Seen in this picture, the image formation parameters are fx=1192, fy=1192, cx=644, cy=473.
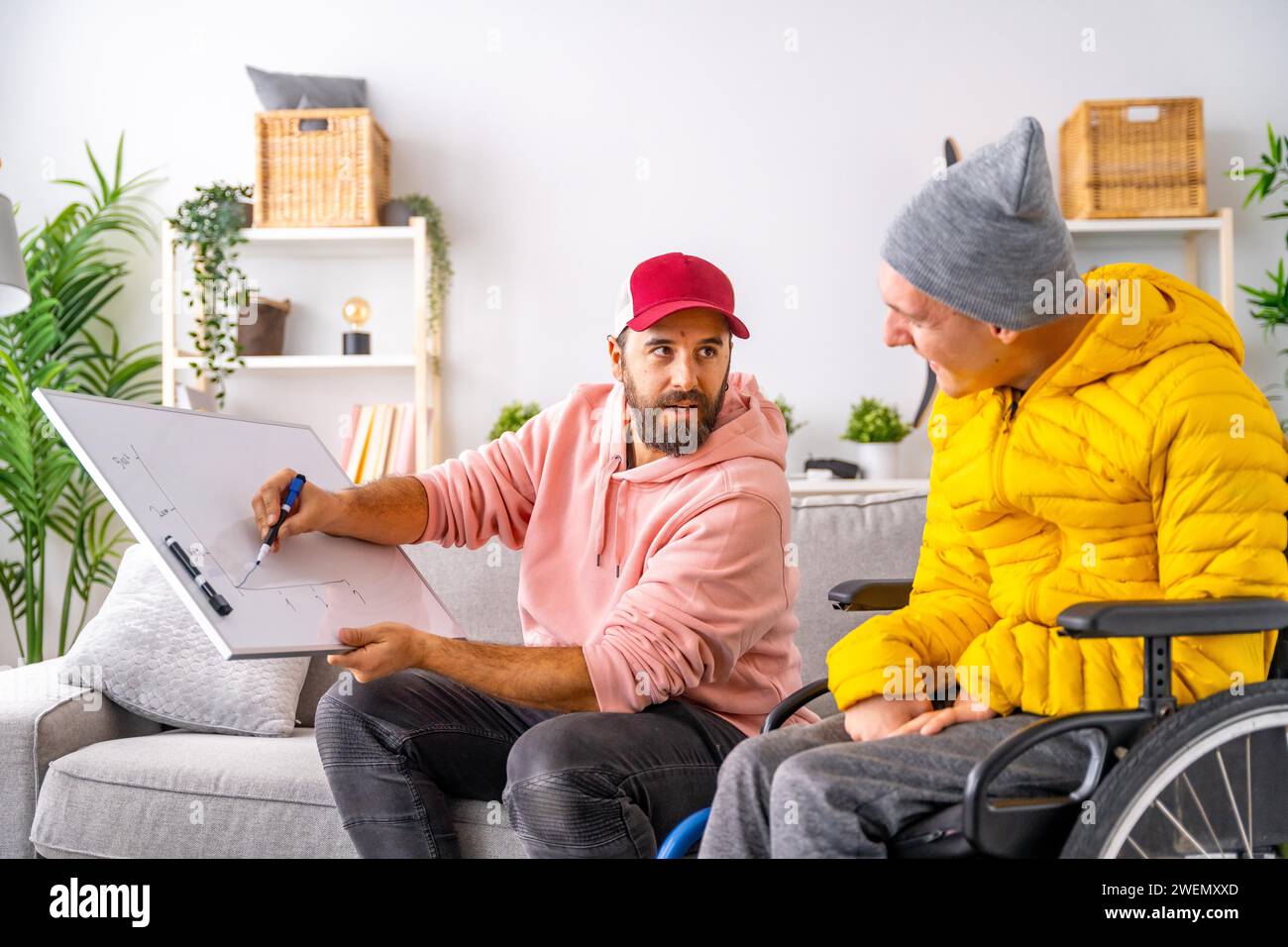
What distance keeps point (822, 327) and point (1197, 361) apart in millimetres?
2497

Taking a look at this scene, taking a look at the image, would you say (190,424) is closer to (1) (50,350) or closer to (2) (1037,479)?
(2) (1037,479)

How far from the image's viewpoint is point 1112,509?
1.29 meters

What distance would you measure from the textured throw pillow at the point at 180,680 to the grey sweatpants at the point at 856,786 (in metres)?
1.24

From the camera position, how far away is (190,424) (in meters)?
1.72

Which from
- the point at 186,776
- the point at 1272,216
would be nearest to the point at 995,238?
the point at 186,776

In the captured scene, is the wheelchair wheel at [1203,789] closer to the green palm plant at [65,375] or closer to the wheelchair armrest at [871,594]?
the wheelchair armrest at [871,594]

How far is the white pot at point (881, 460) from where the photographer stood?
3.51 metres

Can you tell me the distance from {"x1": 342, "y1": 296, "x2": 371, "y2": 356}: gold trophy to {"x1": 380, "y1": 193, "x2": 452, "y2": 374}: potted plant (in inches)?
7.7

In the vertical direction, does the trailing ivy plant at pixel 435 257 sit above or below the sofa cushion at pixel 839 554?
above

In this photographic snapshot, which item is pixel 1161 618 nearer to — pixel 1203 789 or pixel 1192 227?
pixel 1203 789

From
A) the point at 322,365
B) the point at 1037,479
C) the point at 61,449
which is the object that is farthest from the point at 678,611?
the point at 61,449

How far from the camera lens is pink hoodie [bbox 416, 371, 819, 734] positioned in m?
1.65

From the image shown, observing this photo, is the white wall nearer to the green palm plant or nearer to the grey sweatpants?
the green palm plant

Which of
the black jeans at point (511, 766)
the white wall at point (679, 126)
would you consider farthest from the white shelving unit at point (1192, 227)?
the black jeans at point (511, 766)
